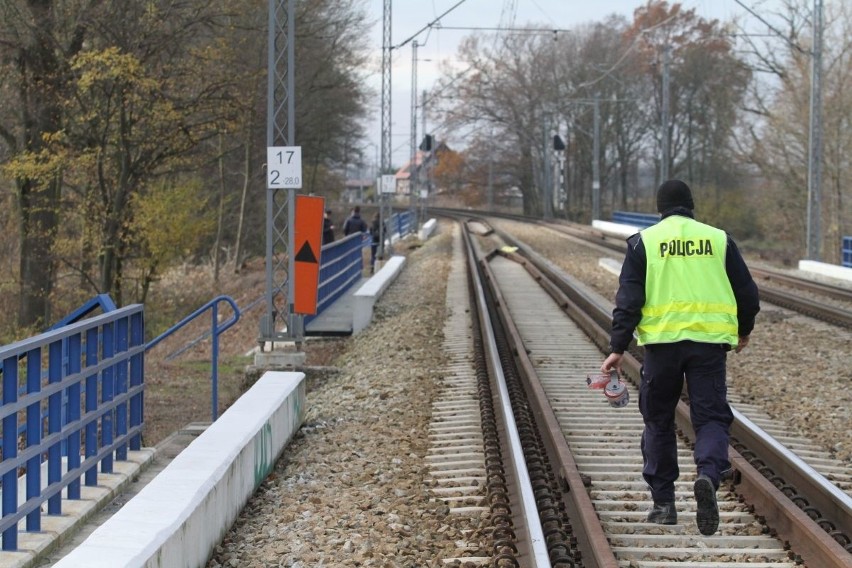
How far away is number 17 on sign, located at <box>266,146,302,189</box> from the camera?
46.3 feet

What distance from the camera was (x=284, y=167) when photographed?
14.2 m

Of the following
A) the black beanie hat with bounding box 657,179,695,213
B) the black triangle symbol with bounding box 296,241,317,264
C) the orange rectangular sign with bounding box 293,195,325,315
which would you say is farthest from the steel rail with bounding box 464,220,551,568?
the black triangle symbol with bounding box 296,241,317,264

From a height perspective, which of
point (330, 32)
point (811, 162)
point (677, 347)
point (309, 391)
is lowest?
point (309, 391)

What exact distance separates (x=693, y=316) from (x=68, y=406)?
3.74 m

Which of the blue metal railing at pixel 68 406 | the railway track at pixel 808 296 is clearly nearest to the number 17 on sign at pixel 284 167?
the blue metal railing at pixel 68 406

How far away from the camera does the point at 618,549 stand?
602 centimetres

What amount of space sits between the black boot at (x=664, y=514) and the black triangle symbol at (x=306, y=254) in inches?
400

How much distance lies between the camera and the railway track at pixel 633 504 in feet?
19.1

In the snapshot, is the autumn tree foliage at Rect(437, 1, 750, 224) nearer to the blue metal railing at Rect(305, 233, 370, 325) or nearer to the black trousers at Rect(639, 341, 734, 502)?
the blue metal railing at Rect(305, 233, 370, 325)

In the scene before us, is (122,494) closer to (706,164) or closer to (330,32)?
(330,32)

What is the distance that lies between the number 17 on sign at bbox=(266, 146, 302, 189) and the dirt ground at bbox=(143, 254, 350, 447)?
256 centimetres

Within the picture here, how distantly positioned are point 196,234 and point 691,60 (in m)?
48.0

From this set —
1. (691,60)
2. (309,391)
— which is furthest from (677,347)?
(691,60)

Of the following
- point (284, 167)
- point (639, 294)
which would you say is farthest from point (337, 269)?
point (639, 294)
